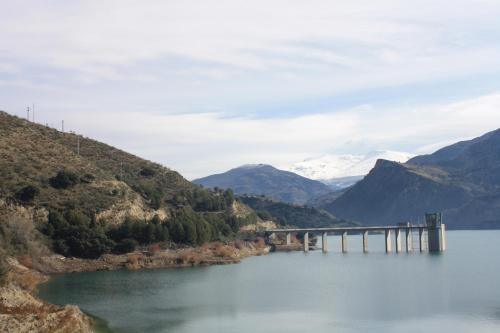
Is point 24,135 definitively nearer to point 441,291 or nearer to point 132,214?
point 132,214

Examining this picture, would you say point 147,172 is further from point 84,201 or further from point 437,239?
point 437,239

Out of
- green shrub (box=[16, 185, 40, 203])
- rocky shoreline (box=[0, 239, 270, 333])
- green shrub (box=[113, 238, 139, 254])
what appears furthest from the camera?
green shrub (box=[113, 238, 139, 254])

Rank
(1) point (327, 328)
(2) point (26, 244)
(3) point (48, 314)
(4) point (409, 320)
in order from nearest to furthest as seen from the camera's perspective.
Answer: (3) point (48, 314) < (1) point (327, 328) < (4) point (409, 320) < (2) point (26, 244)

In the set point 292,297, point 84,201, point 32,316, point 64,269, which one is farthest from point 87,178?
point 32,316

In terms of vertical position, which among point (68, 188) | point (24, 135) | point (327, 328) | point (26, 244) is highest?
point (24, 135)

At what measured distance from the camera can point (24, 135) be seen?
155 m

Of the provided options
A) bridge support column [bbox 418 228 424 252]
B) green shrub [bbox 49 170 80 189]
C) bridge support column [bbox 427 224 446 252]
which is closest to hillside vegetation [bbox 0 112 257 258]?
green shrub [bbox 49 170 80 189]

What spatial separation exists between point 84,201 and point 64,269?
761 inches

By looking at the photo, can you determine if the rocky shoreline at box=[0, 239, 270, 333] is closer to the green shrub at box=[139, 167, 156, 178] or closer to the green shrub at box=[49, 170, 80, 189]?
the green shrub at box=[49, 170, 80, 189]

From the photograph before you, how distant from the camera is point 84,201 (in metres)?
138

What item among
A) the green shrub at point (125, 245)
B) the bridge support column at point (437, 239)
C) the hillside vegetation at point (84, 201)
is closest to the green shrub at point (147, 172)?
the hillside vegetation at point (84, 201)

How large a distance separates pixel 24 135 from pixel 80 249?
122 feet

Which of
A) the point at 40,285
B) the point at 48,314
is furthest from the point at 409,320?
the point at 40,285

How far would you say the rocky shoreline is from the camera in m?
59.7
